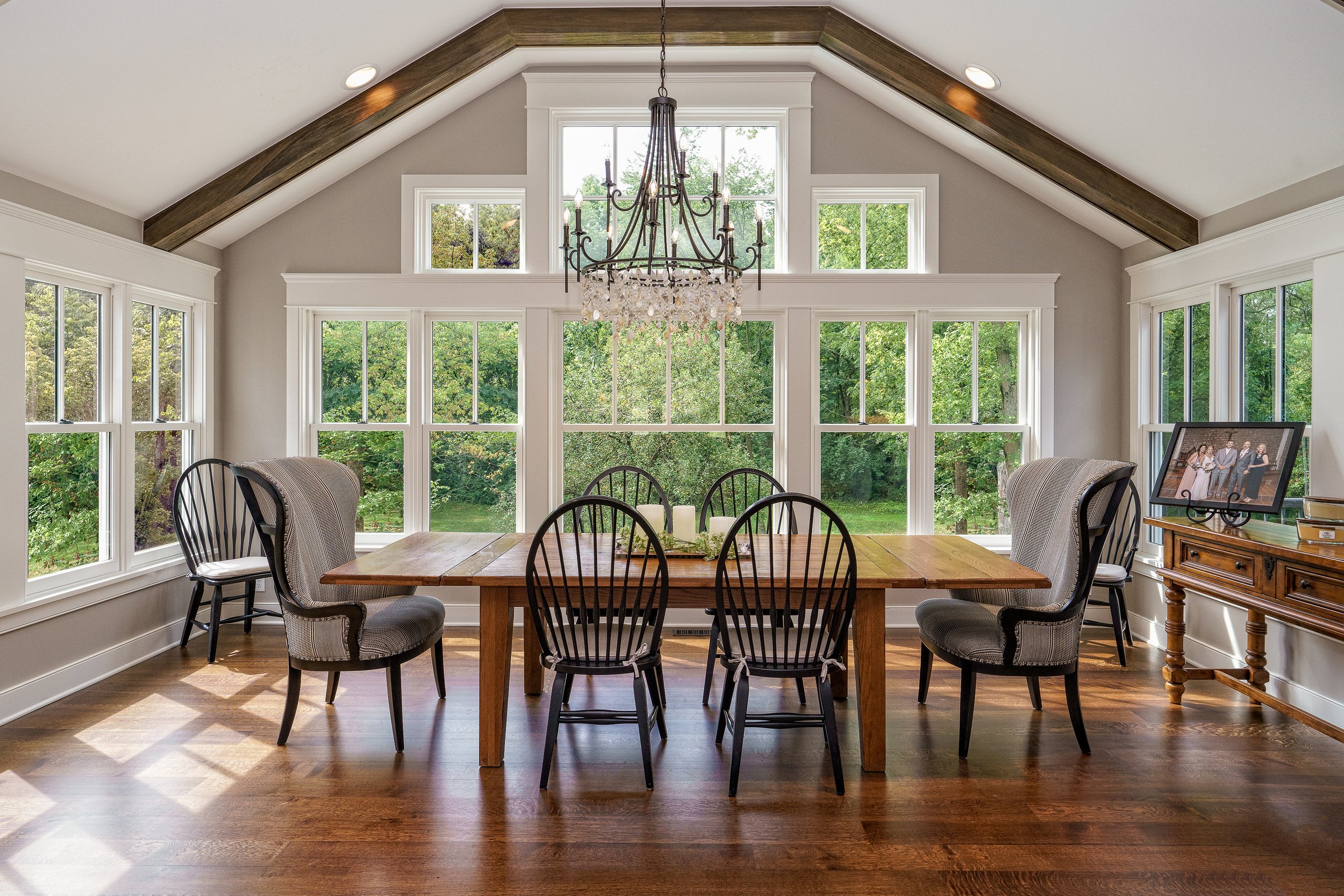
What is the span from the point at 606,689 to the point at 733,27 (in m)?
3.51

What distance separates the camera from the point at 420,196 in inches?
183

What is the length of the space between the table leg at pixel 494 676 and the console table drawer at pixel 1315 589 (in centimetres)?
282

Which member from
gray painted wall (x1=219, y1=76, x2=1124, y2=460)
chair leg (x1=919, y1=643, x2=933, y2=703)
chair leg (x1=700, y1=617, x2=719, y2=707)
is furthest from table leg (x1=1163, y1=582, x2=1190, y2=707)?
chair leg (x1=700, y1=617, x2=719, y2=707)

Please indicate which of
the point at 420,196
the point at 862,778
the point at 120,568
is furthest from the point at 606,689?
the point at 420,196

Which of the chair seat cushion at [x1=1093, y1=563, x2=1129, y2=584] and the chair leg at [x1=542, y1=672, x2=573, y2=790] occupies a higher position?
the chair seat cushion at [x1=1093, y1=563, x2=1129, y2=584]

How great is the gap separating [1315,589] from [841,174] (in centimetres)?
315

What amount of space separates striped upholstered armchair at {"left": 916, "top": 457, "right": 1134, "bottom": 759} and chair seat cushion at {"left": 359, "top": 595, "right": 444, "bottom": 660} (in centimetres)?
199

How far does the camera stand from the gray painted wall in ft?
15.0

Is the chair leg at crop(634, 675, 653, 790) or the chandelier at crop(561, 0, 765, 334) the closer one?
the chair leg at crop(634, 675, 653, 790)

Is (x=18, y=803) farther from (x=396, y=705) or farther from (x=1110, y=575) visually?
(x=1110, y=575)

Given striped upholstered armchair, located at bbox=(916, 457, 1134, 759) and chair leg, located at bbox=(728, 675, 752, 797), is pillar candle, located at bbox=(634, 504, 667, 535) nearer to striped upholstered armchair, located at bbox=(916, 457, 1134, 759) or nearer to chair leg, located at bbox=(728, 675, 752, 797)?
chair leg, located at bbox=(728, 675, 752, 797)

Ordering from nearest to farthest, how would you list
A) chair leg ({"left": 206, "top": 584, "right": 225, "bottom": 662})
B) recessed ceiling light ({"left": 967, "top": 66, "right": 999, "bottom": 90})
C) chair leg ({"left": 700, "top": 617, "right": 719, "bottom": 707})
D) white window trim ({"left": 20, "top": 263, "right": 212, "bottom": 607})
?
1. chair leg ({"left": 700, "top": 617, "right": 719, "bottom": 707})
2. white window trim ({"left": 20, "top": 263, "right": 212, "bottom": 607})
3. recessed ceiling light ({"left": 967, "top": 66, "right": 999, "bottom": 90})
4. chair leg ({"left": 206, "top": 584, "right": 225, "bottom": 662})

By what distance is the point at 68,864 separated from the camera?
212 centimetres

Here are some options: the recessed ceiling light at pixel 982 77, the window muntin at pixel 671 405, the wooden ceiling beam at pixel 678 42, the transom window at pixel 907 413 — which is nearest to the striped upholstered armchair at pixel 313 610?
the window muntin at pixel 671 405
